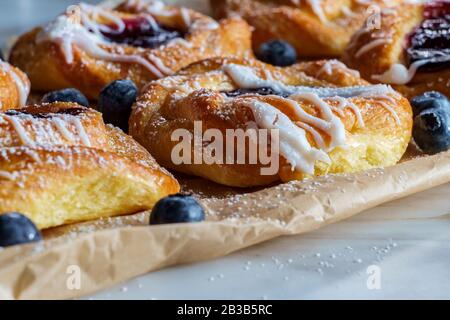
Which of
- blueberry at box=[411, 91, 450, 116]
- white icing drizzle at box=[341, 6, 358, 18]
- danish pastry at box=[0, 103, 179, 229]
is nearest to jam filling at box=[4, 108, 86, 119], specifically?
danish pastry at box=[0, 103, 179, 229]

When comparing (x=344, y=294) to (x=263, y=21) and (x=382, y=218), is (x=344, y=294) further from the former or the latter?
(x=263, y=21)

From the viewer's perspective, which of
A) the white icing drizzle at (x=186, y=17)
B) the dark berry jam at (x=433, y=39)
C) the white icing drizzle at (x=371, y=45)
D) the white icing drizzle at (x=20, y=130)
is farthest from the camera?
the white icing drizzle at (x=186, y=17)

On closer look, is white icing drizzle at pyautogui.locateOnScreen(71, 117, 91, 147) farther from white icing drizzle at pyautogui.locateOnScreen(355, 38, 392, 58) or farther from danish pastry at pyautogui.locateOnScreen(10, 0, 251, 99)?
white icing drizzle at pyautogui.locateOnScreen(355, 38, 392, 58)

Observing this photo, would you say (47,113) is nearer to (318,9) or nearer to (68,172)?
(68,172)

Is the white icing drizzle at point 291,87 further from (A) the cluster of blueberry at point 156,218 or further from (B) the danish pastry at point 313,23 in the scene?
(B) the danish pastry at point 313,23

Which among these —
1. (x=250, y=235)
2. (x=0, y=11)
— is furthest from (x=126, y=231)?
(x=0, y=11)

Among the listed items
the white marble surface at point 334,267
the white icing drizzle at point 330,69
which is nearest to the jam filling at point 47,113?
the white marble surface at point 334,267

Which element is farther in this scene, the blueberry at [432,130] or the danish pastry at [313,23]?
the danish pastry at [313,23]
